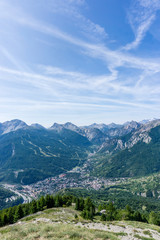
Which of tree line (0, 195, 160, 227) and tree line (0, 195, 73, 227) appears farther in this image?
tree line (0, 195, 73, 227)

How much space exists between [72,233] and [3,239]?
38.0 feet

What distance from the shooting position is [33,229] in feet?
85.0

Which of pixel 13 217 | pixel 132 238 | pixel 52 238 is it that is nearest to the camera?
pixel 52 238

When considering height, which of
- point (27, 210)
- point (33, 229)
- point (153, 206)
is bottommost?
point (153, 206)

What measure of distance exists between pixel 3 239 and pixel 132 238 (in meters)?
26.0

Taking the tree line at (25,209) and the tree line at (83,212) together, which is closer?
the tree line at (83,212)

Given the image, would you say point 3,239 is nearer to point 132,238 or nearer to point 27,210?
point 132,238

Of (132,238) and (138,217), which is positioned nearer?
(132,238)

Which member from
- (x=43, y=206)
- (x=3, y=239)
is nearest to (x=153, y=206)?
(x=43, y=206)

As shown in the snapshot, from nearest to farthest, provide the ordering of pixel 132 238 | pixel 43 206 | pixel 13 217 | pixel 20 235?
pixel 20 235 → pixel 132 238 → pixel 13 217 → pixel 43 206

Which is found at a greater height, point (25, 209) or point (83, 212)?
point (83, 212)

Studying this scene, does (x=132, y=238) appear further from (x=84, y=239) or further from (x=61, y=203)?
(x=61, y=203)

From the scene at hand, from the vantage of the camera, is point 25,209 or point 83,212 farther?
point 25,209

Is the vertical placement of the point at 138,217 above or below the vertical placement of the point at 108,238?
below
